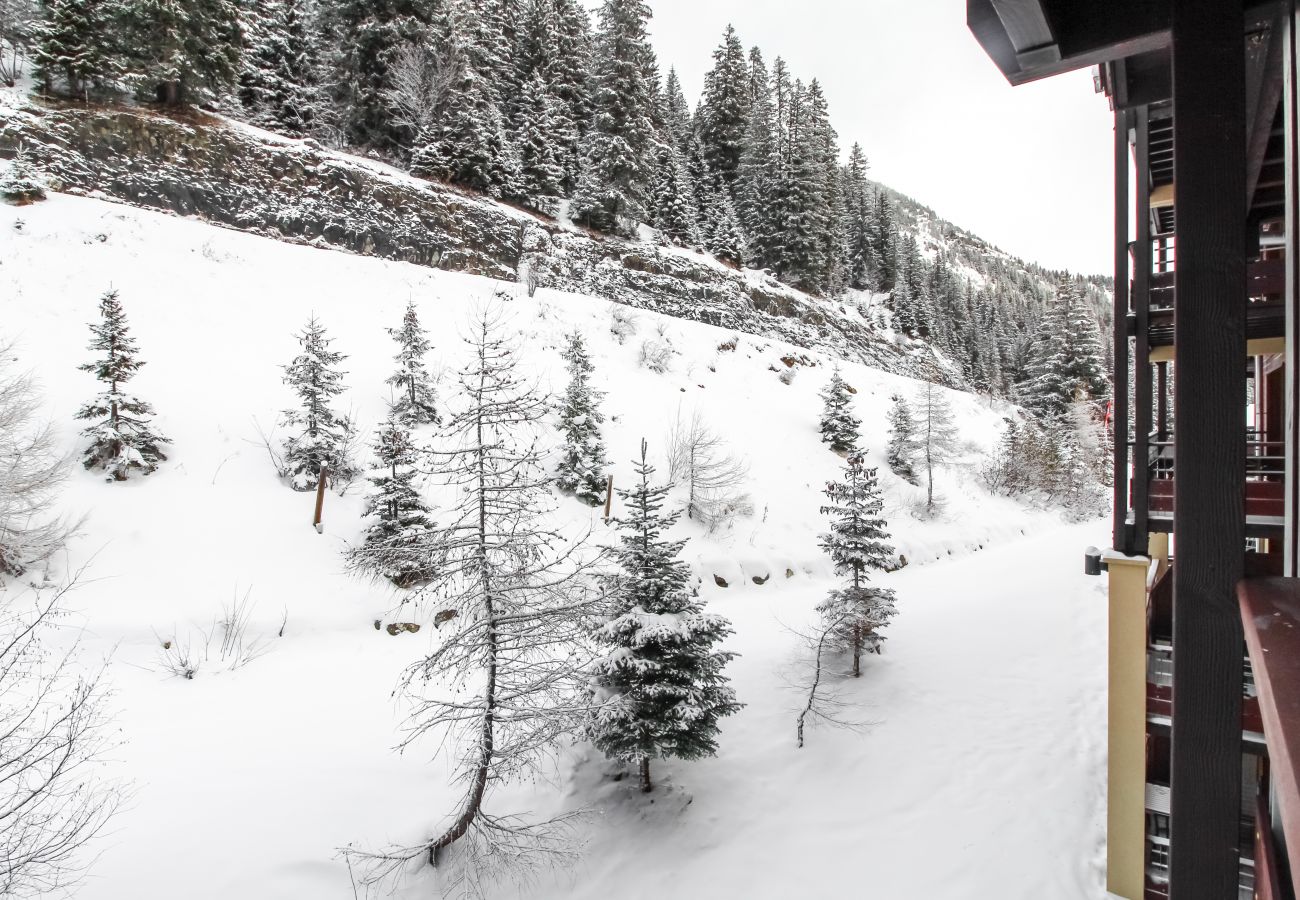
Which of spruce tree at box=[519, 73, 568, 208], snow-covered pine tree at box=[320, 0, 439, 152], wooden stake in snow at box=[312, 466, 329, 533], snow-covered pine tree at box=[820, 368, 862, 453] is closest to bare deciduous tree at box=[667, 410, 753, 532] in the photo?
snow-covered pine tree at box=[820, 368, 862, 453]

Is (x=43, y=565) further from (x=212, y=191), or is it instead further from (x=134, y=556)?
(x=212, y=191)

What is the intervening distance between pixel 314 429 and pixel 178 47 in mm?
15357

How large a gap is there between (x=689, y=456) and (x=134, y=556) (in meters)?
11.1

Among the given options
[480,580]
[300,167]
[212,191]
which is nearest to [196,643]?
[480,580]

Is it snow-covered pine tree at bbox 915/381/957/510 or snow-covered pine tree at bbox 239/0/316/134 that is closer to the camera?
snow-covered pine tree at bbox 915/381/957/510

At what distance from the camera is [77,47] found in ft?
52.0

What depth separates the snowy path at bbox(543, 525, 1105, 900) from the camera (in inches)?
249

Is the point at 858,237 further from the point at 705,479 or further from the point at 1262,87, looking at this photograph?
the point at 1262,87

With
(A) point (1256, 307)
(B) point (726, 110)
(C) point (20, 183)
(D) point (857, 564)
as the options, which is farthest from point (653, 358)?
(B) point (726, 110)

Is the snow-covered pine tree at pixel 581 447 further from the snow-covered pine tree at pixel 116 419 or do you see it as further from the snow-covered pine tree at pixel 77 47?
the snow-covered pine tree at pixel 77 47

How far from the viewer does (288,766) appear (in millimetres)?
6766

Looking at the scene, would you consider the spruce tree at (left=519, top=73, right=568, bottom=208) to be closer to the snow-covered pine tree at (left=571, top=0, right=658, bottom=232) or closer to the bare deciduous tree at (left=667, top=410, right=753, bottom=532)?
the snow-covered pine tree at (left=571, top=0, right=658, bottom=232)

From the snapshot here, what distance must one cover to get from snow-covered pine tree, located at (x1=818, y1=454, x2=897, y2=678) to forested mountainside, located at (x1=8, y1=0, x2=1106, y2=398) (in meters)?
17.2

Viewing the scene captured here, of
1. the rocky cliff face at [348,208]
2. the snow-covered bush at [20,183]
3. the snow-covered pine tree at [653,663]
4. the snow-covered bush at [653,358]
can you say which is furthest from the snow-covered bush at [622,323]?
the snow-covered bush at [20,183]
